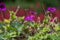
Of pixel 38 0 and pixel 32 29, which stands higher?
pixel 38 0

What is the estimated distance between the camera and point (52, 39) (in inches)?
111

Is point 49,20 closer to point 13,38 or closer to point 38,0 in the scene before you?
point 13,38

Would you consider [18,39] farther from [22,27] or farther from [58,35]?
[58,35]

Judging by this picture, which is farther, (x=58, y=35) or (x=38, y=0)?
(x=38, y=0)

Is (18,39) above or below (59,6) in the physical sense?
below

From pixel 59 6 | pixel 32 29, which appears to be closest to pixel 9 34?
pixel 32 29

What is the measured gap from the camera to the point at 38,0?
33.9 ft

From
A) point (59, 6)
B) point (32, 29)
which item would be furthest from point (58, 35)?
point (59, 6)

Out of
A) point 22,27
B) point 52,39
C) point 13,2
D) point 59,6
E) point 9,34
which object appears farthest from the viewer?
point 13,2

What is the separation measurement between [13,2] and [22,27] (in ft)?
24.8

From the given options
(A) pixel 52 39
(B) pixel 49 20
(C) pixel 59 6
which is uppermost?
(C) pixel 59 6

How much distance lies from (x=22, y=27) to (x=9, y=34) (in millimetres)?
256

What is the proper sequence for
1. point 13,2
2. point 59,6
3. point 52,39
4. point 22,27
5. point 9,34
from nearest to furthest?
point 52,39, point 9,34, point 22,27, point 59,6, point 13,2

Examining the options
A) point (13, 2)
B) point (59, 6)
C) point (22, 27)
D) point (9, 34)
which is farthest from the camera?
point (13, 2)
